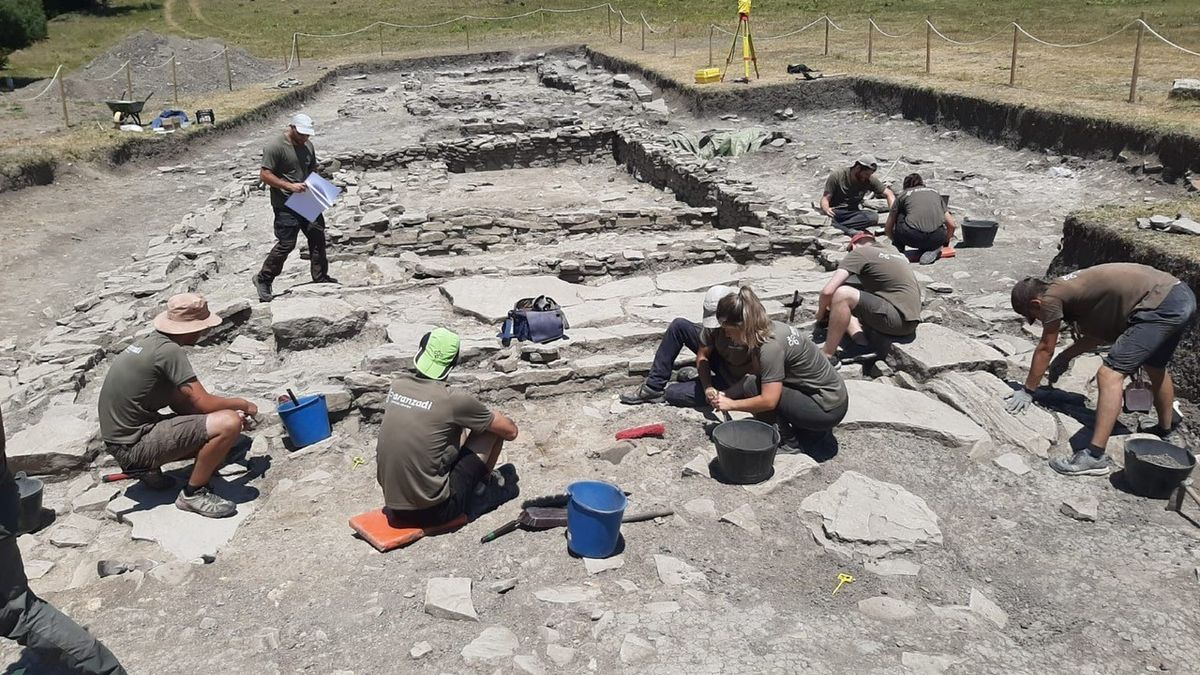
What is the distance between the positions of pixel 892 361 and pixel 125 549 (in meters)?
5.64

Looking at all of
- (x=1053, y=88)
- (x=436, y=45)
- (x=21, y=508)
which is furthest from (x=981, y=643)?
(x=436, y=45)

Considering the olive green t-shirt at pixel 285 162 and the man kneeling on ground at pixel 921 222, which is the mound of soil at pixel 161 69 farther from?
the man kneeling on ground at pixel 921 222

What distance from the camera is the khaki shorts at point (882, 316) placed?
7.02 m

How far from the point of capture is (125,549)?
5258 mm

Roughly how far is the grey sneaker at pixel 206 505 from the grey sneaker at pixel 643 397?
287cm

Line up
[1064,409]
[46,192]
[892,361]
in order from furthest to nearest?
1. [46,192]
2. [892,361]
3. [1064,409]

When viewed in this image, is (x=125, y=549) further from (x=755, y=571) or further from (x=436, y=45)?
(x=436, y=45)

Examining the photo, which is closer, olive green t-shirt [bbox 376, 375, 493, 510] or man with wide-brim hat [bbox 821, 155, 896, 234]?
olive green t-shirt [bbox 376, 375, 493, 510]

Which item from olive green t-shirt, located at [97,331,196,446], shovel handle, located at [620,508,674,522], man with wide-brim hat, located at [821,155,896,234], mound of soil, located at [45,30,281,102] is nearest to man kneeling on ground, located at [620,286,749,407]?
shovel handle, located at [620,508,674,522]

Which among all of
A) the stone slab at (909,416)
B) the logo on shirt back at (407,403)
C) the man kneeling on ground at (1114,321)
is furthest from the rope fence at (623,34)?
the logo on shirt back at (407,403)

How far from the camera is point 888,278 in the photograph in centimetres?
707

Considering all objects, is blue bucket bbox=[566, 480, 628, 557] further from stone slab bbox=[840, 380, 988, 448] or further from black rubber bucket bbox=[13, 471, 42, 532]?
black rubber bucket bbox=[13, 471, 42, 532]

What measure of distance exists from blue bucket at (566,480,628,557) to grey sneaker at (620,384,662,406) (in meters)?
1.81

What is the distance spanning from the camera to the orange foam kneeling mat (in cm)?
511
